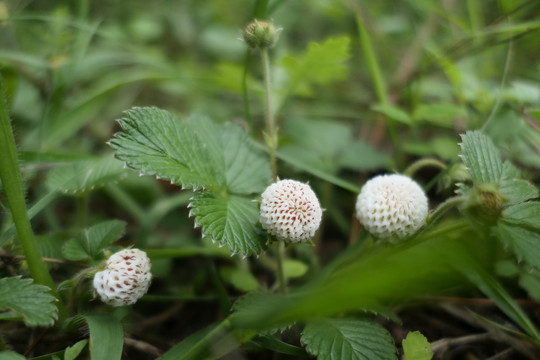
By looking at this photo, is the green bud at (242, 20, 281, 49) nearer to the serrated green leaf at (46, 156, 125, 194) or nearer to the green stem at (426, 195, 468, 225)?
the serrated green leaf at (46, 156, 125, 194)

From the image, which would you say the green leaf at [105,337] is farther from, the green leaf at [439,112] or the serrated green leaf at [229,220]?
the green leaf at [439,112]

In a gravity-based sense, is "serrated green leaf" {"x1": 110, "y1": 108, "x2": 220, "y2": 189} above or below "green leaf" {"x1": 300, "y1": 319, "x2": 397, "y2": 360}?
above

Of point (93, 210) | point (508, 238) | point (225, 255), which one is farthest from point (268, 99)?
point (93, 210)

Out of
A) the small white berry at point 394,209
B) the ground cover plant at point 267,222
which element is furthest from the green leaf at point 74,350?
the small white berry at point 394,209

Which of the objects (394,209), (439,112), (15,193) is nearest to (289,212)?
(394,209)

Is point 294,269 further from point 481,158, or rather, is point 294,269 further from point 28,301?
point 28,301

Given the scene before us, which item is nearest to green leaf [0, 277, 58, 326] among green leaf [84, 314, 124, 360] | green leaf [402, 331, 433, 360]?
green leaf [84, 314, 124, 360]
